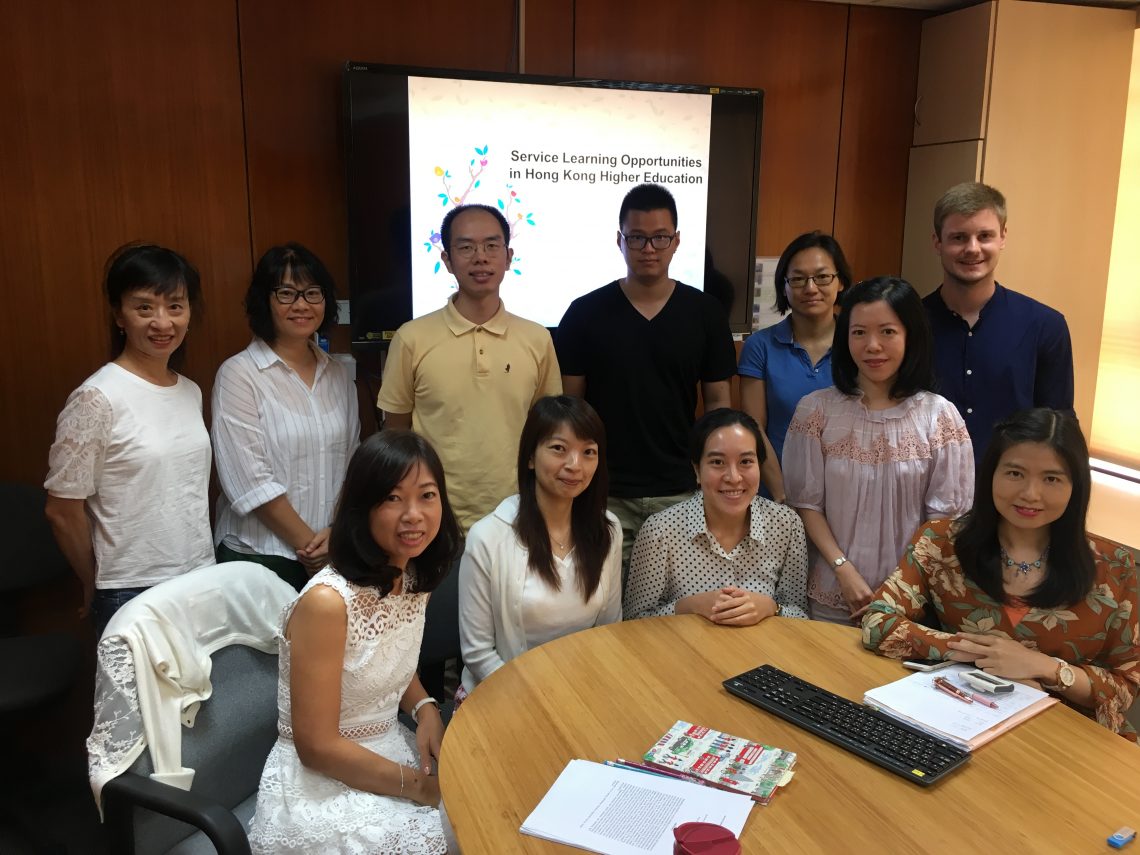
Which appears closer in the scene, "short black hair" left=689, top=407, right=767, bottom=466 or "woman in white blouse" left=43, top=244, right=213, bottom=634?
"woman in white blouse" left=43, top=244, right=213, bottom=634

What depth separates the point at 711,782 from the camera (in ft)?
4.75

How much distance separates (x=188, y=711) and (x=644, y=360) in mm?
1655

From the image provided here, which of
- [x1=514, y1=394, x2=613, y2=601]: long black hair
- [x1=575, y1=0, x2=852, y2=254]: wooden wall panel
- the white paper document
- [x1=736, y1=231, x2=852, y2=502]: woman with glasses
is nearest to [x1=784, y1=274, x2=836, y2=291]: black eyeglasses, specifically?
[x1=736, y1=231, x2=852, y2=502]: woman with glasses

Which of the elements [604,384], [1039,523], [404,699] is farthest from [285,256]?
[1039,523]

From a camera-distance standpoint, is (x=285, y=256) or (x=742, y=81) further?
(x=742, y=81)

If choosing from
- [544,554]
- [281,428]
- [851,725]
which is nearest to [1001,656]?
[851,725]

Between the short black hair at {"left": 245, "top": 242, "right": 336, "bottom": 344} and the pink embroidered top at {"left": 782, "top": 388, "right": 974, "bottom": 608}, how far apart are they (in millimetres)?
1476

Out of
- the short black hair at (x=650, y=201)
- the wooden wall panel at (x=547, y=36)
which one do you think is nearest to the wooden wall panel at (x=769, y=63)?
the wooden wall panel at (x=547, y=36)

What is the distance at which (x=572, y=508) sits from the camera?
2.25 meters

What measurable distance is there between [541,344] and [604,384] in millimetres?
266

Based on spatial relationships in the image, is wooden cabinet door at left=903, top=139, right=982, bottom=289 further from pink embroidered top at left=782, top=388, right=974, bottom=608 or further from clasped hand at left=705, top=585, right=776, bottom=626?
clasped hand at left=705, top=585, right=776, bottom=626

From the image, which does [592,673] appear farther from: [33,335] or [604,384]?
[33,335]

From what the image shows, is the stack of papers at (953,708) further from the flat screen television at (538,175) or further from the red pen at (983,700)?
the flat screen television at (538,175)

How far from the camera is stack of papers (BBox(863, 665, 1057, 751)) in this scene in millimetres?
1595
